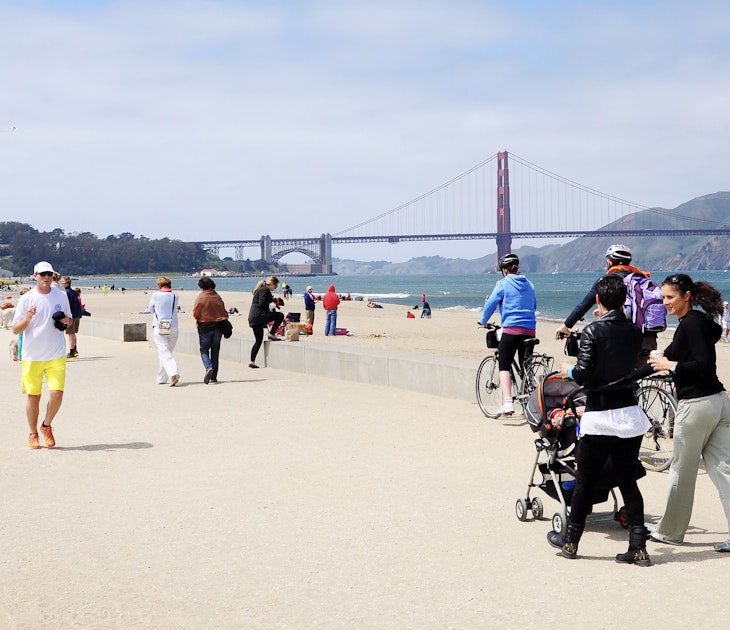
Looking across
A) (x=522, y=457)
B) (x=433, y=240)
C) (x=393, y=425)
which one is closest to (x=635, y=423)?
(x=522, y=457)

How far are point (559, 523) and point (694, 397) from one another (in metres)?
0.90

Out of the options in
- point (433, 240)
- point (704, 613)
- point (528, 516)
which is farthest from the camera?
point (433, 240)

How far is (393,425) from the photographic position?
27.9 ft

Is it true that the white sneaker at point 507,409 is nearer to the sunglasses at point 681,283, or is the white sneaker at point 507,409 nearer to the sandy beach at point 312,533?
the sandy beach at point 312,533

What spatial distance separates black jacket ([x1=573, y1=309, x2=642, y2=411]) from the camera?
4512 millimetres

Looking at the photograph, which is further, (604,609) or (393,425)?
(393,425)

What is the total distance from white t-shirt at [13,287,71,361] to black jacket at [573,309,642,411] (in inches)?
177

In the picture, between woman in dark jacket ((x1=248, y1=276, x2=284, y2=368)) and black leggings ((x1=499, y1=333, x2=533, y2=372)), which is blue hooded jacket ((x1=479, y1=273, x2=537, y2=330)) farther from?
woman in dark jacket ((x1=248, y1=276, x2=284, y2=368))

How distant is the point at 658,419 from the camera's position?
22.9 ft

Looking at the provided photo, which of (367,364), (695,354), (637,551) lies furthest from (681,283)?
(367,364)

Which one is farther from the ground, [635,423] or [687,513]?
[635,423]

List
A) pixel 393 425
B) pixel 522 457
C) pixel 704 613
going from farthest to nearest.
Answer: pixel 393 425 < pixel 522 457 < pixel 704 613

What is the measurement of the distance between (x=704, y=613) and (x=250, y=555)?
81.2 inches

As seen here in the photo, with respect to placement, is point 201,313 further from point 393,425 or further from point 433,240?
point 433,240
